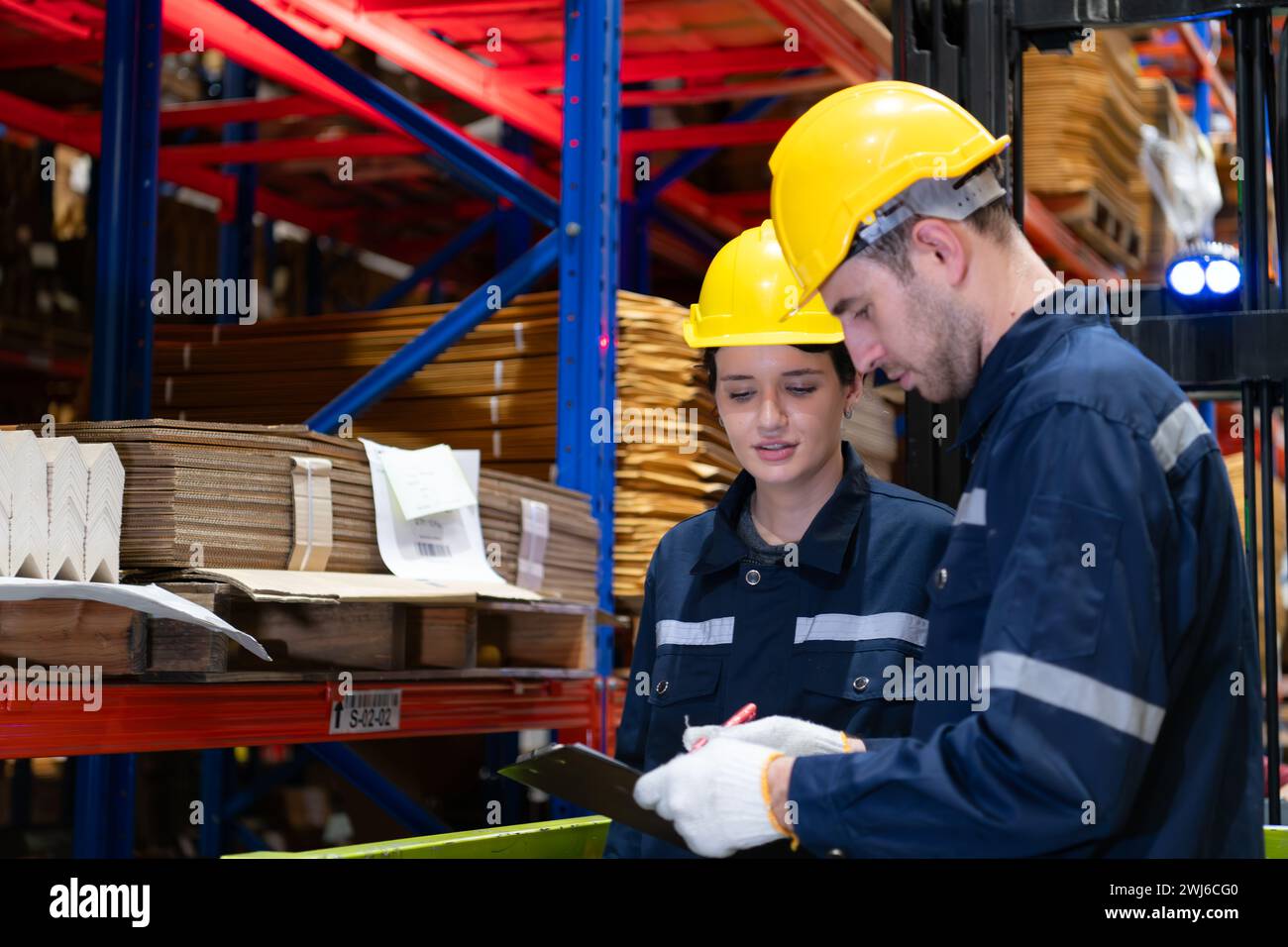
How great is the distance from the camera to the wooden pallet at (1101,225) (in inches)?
338

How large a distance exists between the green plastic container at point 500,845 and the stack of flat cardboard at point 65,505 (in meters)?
0.74

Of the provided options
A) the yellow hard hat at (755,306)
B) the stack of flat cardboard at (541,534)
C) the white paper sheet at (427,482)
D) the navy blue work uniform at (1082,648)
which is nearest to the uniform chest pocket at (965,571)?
the navy blue work uniform at (1082,648)

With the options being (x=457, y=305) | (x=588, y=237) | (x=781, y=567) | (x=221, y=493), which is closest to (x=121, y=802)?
(x=221, y=493)

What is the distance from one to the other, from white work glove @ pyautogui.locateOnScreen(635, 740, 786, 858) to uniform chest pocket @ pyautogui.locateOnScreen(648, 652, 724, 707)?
0.84m

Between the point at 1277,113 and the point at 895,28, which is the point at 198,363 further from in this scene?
the point at 1277,113

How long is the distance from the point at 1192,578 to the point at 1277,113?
5.66ft

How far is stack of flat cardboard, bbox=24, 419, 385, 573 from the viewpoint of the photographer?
11.2 ft

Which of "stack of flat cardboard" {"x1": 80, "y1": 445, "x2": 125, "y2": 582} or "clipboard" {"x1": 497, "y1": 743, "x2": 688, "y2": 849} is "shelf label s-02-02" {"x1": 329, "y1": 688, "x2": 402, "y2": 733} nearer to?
"stack of flat cardboard" {"x1": 80, "y1": 445, "x2": 125, "y2": 582}

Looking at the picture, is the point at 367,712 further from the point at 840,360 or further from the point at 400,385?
the point at 400,385

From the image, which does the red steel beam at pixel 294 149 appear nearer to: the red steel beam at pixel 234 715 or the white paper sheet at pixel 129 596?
the red steel beam at pixel 234 715

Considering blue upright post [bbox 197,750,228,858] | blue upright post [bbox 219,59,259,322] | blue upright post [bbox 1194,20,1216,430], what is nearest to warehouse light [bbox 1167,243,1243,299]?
blue upright post [bbox 197,750,228,858]

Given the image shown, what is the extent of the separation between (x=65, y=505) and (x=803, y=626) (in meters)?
1.49
